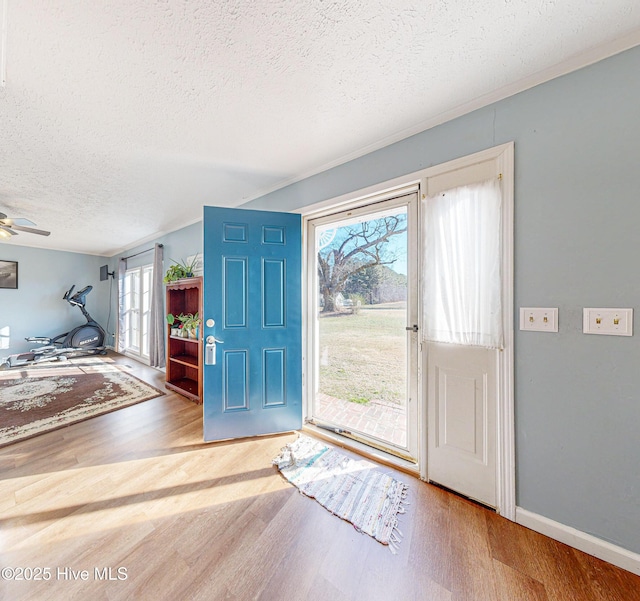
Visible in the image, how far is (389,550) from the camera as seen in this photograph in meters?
1.29

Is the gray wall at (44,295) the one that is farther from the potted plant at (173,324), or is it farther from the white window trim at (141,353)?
the potted plant at (173,324)

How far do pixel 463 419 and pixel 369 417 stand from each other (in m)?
0.82

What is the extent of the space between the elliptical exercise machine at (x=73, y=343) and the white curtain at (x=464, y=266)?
6843 mm

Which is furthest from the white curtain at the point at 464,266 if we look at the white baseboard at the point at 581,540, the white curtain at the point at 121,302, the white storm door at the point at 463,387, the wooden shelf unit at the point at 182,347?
the white curtain at the point at 121,302

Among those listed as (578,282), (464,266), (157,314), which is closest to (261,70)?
(464,266)

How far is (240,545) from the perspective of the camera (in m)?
1.32

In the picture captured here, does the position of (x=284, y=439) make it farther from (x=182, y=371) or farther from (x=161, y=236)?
(x=161, y=236)

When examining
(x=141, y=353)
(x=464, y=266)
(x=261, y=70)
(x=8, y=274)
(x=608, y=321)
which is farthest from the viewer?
(x=8, y=274)

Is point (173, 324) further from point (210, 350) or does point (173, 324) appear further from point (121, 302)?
point (121, 302)

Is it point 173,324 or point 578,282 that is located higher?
point 578,282

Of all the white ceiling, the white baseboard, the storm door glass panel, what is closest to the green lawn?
the storm door glass panel

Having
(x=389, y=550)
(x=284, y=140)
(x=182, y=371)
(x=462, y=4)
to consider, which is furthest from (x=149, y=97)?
(x=182, y=371)

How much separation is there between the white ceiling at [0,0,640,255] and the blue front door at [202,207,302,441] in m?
0.59

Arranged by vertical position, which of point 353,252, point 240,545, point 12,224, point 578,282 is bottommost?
point 240,545
